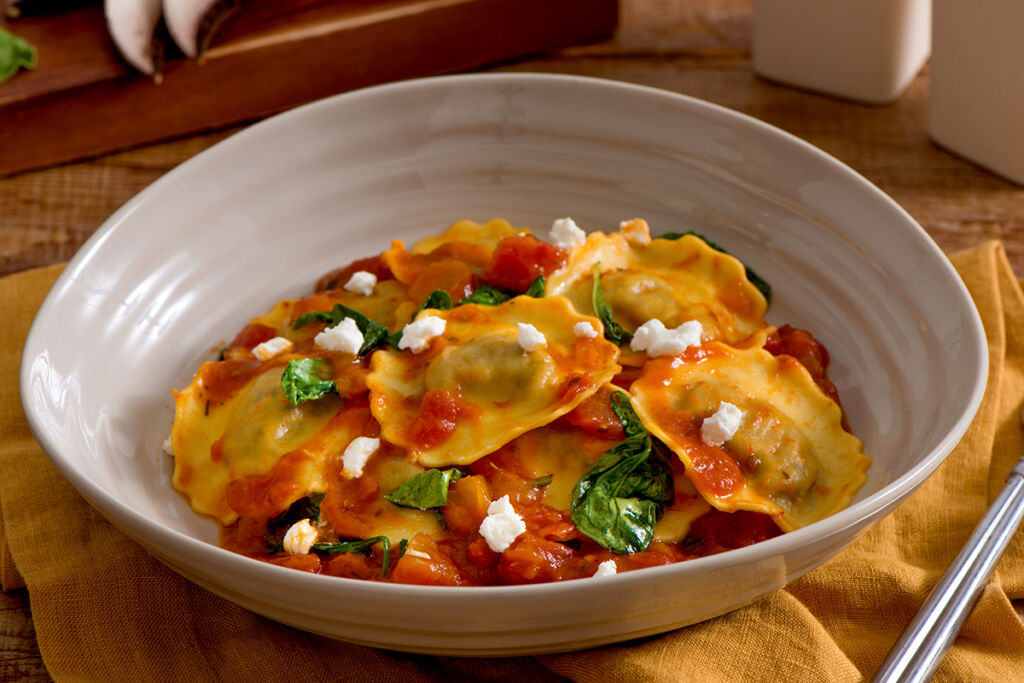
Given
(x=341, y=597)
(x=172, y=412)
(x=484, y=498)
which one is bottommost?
(x=172, y=412)

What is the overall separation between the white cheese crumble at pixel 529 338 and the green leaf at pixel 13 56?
302cm

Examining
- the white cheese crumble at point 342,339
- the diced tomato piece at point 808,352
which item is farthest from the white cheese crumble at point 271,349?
the diced tomato piece at point 808,352

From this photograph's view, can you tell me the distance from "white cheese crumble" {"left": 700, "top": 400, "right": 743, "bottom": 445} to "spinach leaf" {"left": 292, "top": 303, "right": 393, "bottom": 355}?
107 cm

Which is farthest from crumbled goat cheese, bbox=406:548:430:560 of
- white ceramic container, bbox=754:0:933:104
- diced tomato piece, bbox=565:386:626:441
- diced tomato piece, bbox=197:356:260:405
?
white ceramic container, bbox=754:0:933:104

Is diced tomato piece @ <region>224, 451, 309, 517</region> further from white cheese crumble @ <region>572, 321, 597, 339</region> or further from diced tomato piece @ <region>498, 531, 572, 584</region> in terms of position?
white cheese crumble @ <region>572, 321, 597, 339</region>

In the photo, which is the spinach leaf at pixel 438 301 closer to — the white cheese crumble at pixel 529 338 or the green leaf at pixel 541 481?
the white cheese crumble at pixel 529 338

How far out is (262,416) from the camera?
10.6ft

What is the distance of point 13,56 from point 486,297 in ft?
9.15

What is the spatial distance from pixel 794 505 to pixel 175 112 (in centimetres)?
353

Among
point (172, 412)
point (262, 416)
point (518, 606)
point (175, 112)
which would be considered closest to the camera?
point (518, 606)

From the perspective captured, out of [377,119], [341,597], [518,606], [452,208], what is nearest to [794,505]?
[518,606]

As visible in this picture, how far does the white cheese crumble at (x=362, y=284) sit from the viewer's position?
12.2 feet

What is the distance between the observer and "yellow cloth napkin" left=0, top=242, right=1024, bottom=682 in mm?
2744

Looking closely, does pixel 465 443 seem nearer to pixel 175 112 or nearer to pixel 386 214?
pixel 386 214
